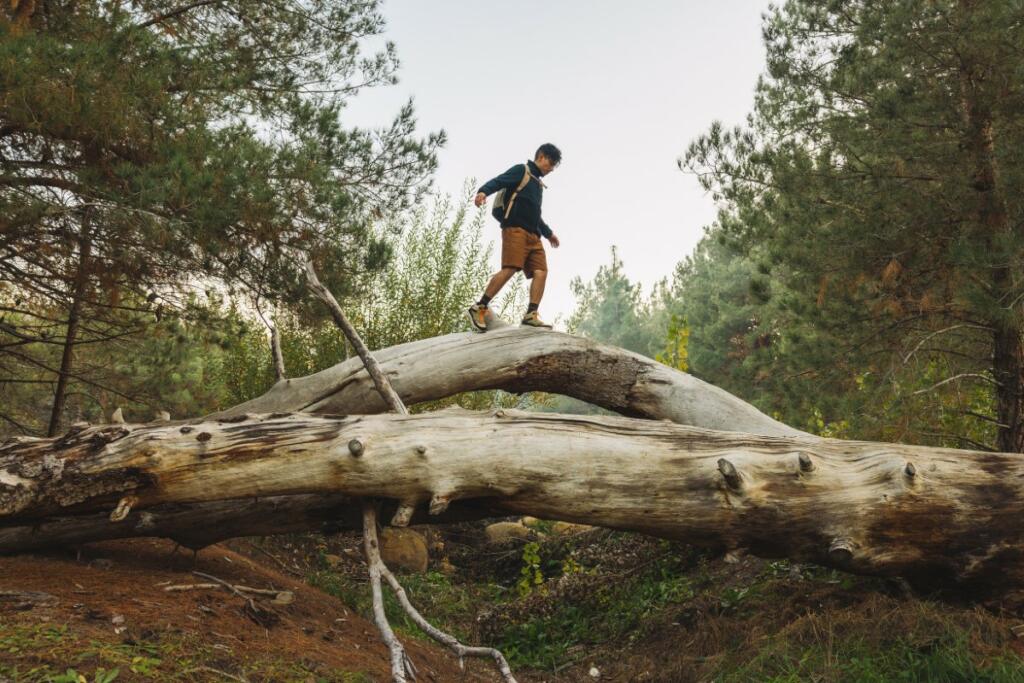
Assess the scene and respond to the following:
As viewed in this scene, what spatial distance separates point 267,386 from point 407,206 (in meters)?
2.99

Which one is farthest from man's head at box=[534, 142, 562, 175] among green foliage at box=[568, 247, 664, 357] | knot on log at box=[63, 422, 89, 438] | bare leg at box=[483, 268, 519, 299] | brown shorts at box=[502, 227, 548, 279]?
green foliage at box=[568, 247, 664, 357]

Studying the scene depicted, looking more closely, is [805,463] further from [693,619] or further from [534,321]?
[534,321]

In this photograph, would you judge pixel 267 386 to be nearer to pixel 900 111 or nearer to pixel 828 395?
pixel 828 395

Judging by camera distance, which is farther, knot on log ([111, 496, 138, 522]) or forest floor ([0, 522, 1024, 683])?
knot on log ([111, 496, 138, 522])

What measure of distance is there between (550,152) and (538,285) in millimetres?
1207

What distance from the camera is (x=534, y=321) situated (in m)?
6.70

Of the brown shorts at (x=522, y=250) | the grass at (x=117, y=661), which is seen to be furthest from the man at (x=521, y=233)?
the grass at (x=117, y=661)

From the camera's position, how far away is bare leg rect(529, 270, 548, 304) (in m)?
6.84

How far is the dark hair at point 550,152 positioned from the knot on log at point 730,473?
3524 mm

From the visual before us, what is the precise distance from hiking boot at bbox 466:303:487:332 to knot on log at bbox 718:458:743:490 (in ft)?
9.40

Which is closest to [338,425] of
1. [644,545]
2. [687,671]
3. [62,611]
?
[62,611]

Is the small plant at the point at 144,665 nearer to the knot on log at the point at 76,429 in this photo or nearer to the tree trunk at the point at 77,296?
the knot on log at the point at 76,429

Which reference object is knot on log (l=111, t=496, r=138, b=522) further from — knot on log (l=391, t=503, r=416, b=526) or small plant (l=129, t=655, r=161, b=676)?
knot on log (l=391, t=503, r=416, b=526)

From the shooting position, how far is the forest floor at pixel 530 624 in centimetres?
348
